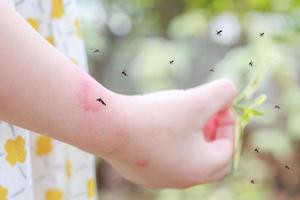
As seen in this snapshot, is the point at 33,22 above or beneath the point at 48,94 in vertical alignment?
above

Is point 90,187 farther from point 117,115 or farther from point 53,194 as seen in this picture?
point 117,115

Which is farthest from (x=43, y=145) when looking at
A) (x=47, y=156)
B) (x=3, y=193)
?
(x=3, y=193)

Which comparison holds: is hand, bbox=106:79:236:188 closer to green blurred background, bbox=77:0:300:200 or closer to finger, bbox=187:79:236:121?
finger, bbox=187:79:236:121

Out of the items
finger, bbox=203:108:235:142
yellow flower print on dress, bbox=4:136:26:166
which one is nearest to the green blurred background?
finger, bbox=203:108:235:142

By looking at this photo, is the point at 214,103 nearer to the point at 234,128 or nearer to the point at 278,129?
the point at 234,128

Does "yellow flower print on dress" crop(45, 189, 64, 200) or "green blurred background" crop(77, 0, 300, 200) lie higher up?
"green blurred background" crop(77, 0, 300, 200)

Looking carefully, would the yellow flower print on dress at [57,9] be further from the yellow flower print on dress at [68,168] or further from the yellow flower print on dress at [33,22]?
the yellow flower print on dress at [68,168]

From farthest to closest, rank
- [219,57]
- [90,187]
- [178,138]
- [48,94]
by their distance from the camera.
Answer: [219,57], [90,187], [178,138], [48,94]
